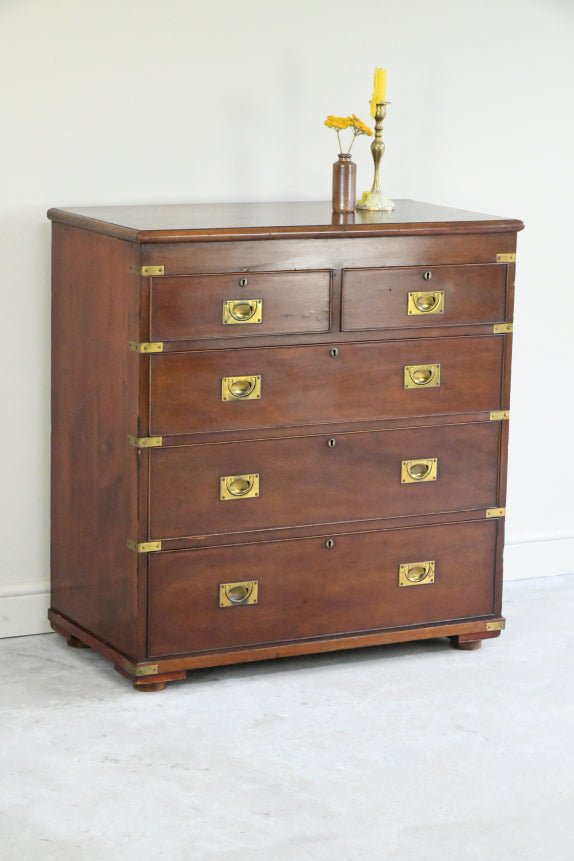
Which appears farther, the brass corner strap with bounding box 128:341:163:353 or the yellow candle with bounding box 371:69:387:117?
the yellow candle with bounding box 371:69:387:117

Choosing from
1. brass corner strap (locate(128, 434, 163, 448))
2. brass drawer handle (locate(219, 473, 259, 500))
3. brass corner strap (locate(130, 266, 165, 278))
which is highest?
brass corner strap (locate(130, 266, 165, 278))

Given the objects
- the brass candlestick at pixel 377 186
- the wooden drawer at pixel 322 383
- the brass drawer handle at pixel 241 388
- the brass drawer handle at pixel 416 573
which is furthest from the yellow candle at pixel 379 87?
the brass drawer handle at pixel 416 573

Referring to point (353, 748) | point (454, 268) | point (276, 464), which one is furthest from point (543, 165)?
point (353, 748)

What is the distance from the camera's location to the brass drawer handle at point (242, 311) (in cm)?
309

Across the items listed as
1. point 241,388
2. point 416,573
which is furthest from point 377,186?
point 416,573

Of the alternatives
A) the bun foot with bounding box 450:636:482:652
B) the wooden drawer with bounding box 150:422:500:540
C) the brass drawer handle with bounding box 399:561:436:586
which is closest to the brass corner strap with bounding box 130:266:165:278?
the wooden drawer with bounding box 150:422:500:540

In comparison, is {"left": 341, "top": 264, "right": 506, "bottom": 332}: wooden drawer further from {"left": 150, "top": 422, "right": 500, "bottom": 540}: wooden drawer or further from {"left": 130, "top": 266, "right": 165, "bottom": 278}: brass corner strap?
{"left": 130, "top": 266, "right": 165, "bottom": 278}: brass corner strap

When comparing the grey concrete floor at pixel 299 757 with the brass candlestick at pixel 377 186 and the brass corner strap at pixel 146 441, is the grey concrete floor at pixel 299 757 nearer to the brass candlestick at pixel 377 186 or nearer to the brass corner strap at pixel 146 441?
the brass corner strap at pixel 146 441

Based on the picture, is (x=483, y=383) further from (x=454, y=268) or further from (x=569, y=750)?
(x=569, y=750)

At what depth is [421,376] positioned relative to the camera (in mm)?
3328

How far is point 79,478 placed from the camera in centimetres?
338

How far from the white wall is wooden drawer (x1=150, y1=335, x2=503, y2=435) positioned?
0.58 m

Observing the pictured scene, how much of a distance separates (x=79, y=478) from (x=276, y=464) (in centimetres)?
50

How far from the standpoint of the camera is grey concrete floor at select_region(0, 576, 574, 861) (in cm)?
254
